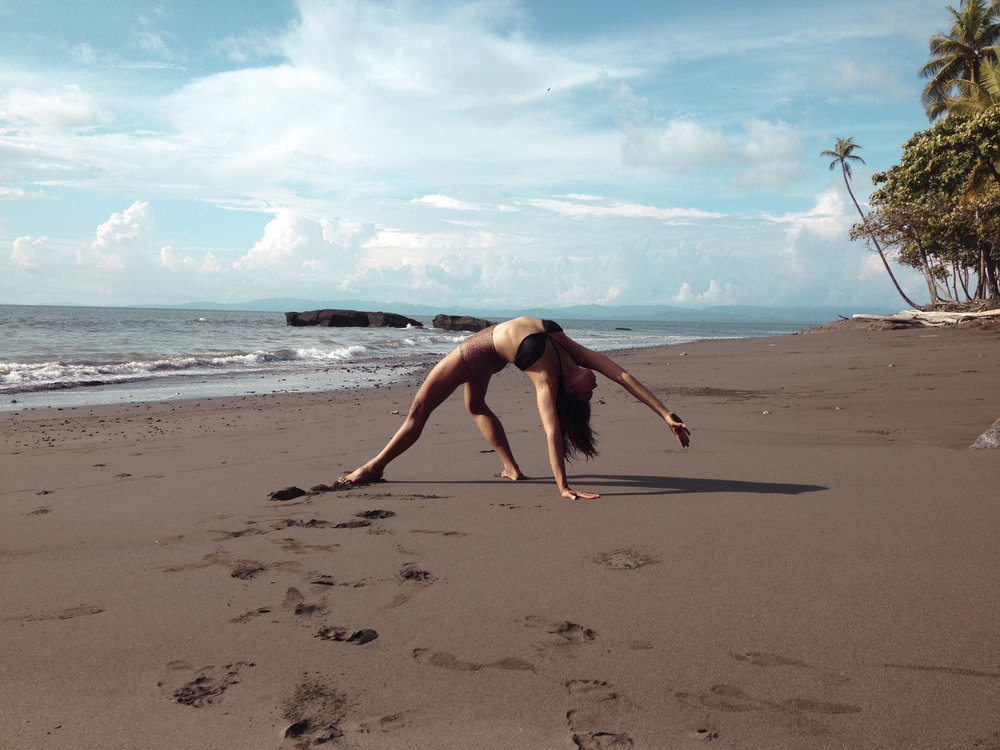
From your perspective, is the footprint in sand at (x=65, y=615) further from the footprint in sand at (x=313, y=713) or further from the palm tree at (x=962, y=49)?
the palm tree at (x=962, y=49)

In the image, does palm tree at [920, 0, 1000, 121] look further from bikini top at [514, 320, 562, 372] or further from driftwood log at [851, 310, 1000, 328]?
bikini top at [514, 320, 562, 372]

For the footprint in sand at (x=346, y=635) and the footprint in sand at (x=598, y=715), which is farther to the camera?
the footprint in sand at (x=346, y=635)

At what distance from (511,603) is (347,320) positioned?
55.8 meters

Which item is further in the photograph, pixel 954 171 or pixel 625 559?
pixel 954 171

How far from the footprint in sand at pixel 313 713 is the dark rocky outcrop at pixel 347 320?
181 ft

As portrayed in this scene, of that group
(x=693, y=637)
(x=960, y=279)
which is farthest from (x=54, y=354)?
(x=960, y=279)

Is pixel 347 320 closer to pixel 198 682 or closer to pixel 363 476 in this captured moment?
pixel 363 476

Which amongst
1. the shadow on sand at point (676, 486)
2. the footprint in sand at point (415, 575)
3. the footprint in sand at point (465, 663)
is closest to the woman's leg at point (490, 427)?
the shadow on sand at point (676, 486)

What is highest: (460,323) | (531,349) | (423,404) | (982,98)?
(982,98)

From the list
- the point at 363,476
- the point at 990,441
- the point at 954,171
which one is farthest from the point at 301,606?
the point at 954,171

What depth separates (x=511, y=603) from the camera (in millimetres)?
2709

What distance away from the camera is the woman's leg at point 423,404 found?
15.8 ft

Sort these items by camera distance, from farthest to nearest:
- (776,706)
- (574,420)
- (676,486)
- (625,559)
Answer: (574,420) < (676,486) < (625,559) < (776,706)

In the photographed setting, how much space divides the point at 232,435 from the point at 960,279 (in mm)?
50368
